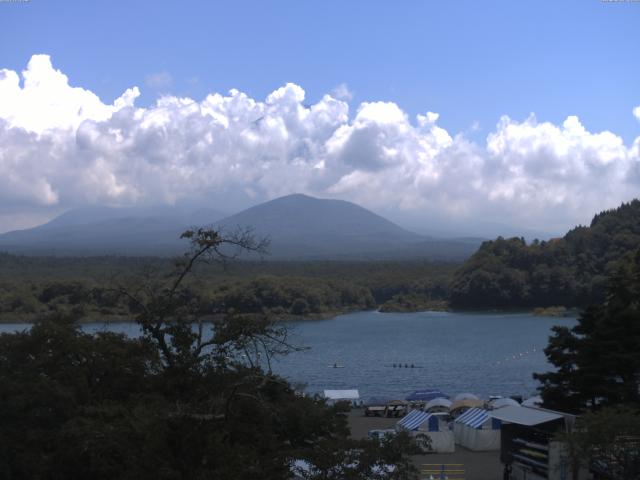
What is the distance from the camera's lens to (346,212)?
17512 cm

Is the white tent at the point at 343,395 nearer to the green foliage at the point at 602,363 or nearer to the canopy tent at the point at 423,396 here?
the canopy tent at the point at 423,396

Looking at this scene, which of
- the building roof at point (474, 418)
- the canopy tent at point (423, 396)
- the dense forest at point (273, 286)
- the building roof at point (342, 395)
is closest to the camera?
the building roof at point (474, 418)

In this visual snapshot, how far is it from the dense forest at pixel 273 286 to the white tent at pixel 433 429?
52.7 ft

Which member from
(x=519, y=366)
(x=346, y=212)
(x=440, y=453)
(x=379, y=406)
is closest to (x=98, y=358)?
(x=440, y=453)

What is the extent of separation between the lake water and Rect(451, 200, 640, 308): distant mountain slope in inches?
110

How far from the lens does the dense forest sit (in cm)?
3716

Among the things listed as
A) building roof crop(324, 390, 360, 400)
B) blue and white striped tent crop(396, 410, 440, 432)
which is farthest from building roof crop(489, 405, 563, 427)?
building roof crop(324, 390, 360, 400)

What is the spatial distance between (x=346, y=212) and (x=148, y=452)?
171 metres

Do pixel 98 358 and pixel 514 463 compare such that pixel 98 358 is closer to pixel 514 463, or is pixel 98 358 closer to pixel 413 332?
pixel 514 463

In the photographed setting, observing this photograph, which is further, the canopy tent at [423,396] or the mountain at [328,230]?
the mountain at [328,230]

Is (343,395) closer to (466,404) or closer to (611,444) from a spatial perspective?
(466,404)

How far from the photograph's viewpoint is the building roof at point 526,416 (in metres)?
8.54

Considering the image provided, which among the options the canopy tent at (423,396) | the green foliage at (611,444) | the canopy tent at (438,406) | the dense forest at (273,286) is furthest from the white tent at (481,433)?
the dense forest at (273,286)

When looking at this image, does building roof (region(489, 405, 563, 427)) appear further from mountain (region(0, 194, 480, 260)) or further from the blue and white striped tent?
mountain (region(0, 194, 480, 260))
